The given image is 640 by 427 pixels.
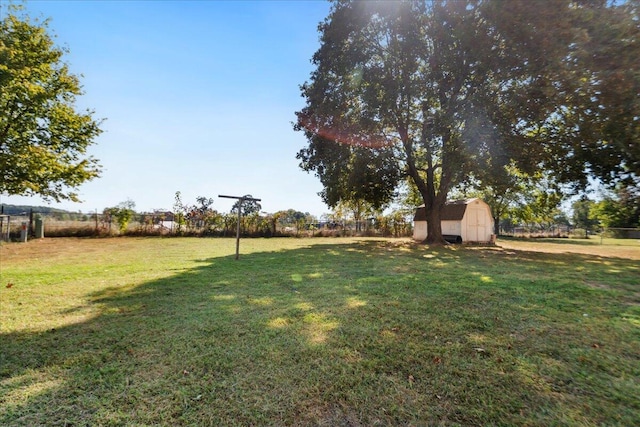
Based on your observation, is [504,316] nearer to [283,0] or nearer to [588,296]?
[588,296]

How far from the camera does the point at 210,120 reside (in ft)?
41.9

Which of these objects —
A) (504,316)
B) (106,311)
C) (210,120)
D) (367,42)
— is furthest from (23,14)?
(504,316)

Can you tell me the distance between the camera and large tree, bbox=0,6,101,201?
1316 centimetres

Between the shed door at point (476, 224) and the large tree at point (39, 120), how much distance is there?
898 inches

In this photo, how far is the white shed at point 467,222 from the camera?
19812mm

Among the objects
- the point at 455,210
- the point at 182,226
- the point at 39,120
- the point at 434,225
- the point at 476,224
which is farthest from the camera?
the point at 182,226

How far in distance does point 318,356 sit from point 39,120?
1945cm

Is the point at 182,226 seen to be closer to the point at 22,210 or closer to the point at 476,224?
the point at 22,210

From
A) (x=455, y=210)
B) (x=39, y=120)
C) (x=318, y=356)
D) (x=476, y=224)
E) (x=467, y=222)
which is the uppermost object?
(x=39, y=120)

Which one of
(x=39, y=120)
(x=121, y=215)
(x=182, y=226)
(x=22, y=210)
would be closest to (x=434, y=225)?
(x=182, y=226)

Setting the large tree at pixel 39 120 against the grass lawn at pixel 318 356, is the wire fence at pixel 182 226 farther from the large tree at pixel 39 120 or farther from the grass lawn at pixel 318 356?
the grass lawn at pixel 318 356

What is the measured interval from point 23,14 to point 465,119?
22.4 m

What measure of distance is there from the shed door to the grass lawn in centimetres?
1563

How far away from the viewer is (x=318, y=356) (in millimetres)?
2680
